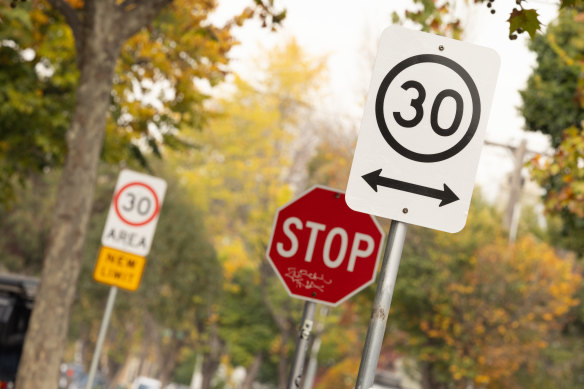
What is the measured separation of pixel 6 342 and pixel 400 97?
10.3 meters

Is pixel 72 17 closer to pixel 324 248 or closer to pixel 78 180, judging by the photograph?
pixel 78 180

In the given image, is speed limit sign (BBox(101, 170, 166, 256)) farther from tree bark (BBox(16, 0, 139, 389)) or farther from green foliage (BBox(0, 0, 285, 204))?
green foliage (BBox(0, 0, 285, 204))

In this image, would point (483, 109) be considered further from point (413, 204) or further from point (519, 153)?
point (519, 153)

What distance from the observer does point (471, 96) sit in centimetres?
387

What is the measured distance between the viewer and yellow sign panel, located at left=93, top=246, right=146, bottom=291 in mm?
10422

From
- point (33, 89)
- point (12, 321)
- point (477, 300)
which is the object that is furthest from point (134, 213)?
point (477, 300)

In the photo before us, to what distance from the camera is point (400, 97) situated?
12.7ft

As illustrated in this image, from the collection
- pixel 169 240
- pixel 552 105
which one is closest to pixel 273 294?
pixel 169 240

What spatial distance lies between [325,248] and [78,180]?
5217 millimetres

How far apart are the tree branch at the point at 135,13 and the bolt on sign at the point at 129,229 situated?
1.50 m

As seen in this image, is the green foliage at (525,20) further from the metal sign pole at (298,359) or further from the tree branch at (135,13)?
the tree branch at (135,13)

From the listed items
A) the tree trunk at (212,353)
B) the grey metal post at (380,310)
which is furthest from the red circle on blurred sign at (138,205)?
the tree trunk at (212,353)

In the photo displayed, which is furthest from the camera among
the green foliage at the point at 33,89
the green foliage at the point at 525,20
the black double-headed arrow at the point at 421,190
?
the green foliage at the point at 33,89

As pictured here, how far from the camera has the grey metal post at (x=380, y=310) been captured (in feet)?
11.8
